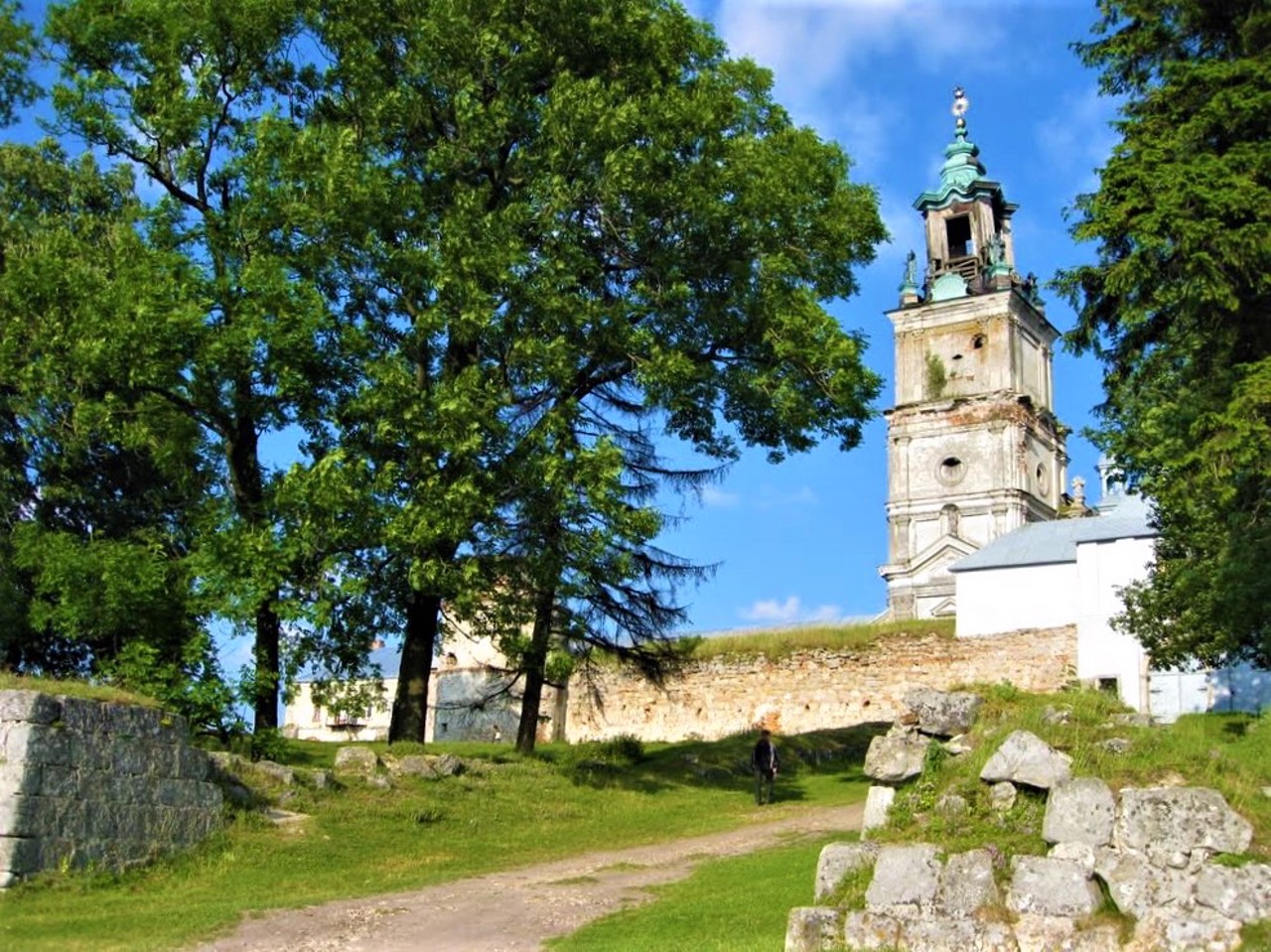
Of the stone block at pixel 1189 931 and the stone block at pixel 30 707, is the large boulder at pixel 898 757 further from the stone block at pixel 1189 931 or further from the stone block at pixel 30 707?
the stone block at pixel 30 707

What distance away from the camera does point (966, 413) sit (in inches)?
2594

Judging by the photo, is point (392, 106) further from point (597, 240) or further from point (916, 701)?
Answer: point (916, 701)

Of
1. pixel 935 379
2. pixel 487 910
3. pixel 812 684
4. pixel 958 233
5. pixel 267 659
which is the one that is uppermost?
pixel 958 233

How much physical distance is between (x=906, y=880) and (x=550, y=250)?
37.6 ft

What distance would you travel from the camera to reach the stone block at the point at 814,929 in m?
9.06

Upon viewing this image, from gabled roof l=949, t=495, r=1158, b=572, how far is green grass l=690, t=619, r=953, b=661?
2.15 meters

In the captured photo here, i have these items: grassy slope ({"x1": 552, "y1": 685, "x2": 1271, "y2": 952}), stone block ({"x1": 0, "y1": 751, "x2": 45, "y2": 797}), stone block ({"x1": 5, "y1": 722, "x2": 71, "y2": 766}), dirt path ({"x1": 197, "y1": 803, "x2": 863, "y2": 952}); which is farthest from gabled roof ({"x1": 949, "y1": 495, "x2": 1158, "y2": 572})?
stone block ({"x1": 0, "y1": 751, "x2": 45, "y2": 797})

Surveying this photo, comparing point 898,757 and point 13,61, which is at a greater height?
point 13,61

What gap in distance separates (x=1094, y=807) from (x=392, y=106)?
14.2 metres

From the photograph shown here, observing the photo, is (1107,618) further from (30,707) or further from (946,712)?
(30,707)

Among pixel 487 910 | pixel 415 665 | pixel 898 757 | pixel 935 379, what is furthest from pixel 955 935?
pixel 935 379

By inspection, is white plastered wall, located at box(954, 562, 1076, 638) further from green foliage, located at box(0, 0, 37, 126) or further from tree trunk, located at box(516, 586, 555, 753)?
green foliage, located at box(0, 0, 37, 126)

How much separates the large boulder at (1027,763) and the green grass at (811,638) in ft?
80.2

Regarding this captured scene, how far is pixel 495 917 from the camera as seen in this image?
1151 cm
